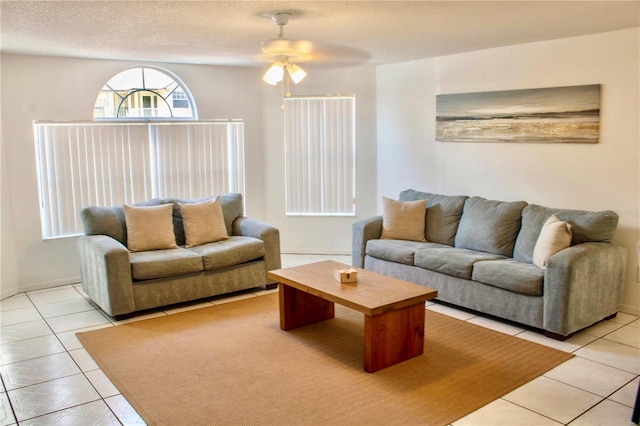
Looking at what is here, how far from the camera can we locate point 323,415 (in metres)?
2.88

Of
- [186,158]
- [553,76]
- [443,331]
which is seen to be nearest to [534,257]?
[443,331]

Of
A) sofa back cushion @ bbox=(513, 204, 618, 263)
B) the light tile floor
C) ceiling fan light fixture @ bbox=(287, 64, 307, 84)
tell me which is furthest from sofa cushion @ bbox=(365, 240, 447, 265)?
ceiling fan light fixture @ bbox=(287, 64, 307, 84)

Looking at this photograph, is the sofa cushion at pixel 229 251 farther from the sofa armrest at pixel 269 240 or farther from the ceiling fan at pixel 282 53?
the ceiling fan at pixel 282 53

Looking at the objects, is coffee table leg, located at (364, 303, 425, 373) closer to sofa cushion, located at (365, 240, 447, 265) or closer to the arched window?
sofa cushion, located at (365, 240, 447, 265)

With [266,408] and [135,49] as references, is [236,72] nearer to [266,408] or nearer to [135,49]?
[135,49]

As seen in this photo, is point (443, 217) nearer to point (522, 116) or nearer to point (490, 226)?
point (490, 226)

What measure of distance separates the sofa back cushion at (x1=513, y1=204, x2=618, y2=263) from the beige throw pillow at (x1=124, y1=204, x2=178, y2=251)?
3.09 meters

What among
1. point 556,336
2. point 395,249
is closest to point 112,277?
point 395,249

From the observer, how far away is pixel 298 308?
4.16 metres

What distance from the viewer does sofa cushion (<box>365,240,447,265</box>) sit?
489cm

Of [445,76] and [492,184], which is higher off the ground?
[445,76]

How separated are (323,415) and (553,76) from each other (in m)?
3.52

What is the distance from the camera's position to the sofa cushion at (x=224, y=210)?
5227 mm

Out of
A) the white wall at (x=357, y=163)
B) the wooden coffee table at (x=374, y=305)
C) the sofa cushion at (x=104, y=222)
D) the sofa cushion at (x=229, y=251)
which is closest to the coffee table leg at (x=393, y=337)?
the wooden coffee table at (x=374, y=305)
